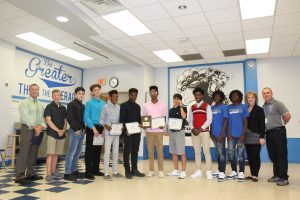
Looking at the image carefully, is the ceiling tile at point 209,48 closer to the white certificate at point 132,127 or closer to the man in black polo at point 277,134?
the man in black polo at point 277,134

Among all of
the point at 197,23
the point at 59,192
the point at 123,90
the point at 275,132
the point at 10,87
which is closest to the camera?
the point at 59,192

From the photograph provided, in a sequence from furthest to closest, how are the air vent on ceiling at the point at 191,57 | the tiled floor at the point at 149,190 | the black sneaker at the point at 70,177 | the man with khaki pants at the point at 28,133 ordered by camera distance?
the air vent on ceiling at the point at 191,57 < the black sneaker at the point at 70,177 < the man with khaki pants at the point at 28,133 < the tiled floor at the point at 149,190

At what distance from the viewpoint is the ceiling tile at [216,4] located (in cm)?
409

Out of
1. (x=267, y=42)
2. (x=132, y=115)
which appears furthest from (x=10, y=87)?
(x=267, y=42)

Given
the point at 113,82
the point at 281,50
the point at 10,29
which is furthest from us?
the point at 113,82

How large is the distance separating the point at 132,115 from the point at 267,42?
399cm

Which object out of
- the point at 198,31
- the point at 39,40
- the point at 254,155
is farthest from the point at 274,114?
the point at 39,40

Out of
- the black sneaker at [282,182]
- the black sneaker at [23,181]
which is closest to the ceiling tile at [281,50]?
the black sneaker at [282,182]

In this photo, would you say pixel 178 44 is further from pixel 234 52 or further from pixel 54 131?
pixel 54 131

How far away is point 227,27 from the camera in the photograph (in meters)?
5.14

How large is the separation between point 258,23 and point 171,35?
1.82 meters

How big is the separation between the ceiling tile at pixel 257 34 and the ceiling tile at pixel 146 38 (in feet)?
6.64

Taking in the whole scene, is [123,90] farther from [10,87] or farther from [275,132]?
[275,132]

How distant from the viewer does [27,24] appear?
5.04 m
